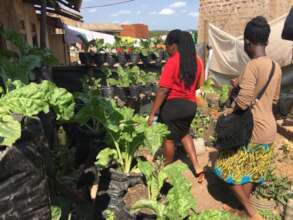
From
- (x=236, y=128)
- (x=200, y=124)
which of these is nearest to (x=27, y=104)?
(x=236, y=128)

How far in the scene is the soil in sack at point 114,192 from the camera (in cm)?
228

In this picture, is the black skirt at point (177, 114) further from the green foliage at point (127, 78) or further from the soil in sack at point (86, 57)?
the soil in sack at point (86, 57)

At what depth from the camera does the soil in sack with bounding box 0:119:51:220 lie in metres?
1.23

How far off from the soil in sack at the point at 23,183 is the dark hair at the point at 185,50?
2211 millimetres

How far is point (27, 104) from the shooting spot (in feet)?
5.10

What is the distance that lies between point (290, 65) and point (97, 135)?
16.6 feet

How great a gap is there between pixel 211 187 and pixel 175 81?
140cm

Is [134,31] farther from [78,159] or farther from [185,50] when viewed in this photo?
[78,159]

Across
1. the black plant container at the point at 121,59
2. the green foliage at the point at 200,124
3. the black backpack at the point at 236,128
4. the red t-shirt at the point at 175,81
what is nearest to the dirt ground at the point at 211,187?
the green foliage at the point at 200,124

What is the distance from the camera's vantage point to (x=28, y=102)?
1557 millimetres

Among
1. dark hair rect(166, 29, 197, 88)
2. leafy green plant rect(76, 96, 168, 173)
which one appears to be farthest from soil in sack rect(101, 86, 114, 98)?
leafy green plant rect(76, 96, 168, 173)

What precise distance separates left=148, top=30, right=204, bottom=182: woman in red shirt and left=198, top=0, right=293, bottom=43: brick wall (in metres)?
5.35

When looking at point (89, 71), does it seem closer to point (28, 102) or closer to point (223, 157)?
point (223, 157)

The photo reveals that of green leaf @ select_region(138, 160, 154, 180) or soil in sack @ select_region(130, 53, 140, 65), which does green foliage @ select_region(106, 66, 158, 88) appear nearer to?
soil in sack @ select_region(130, 53, 140, 65)
